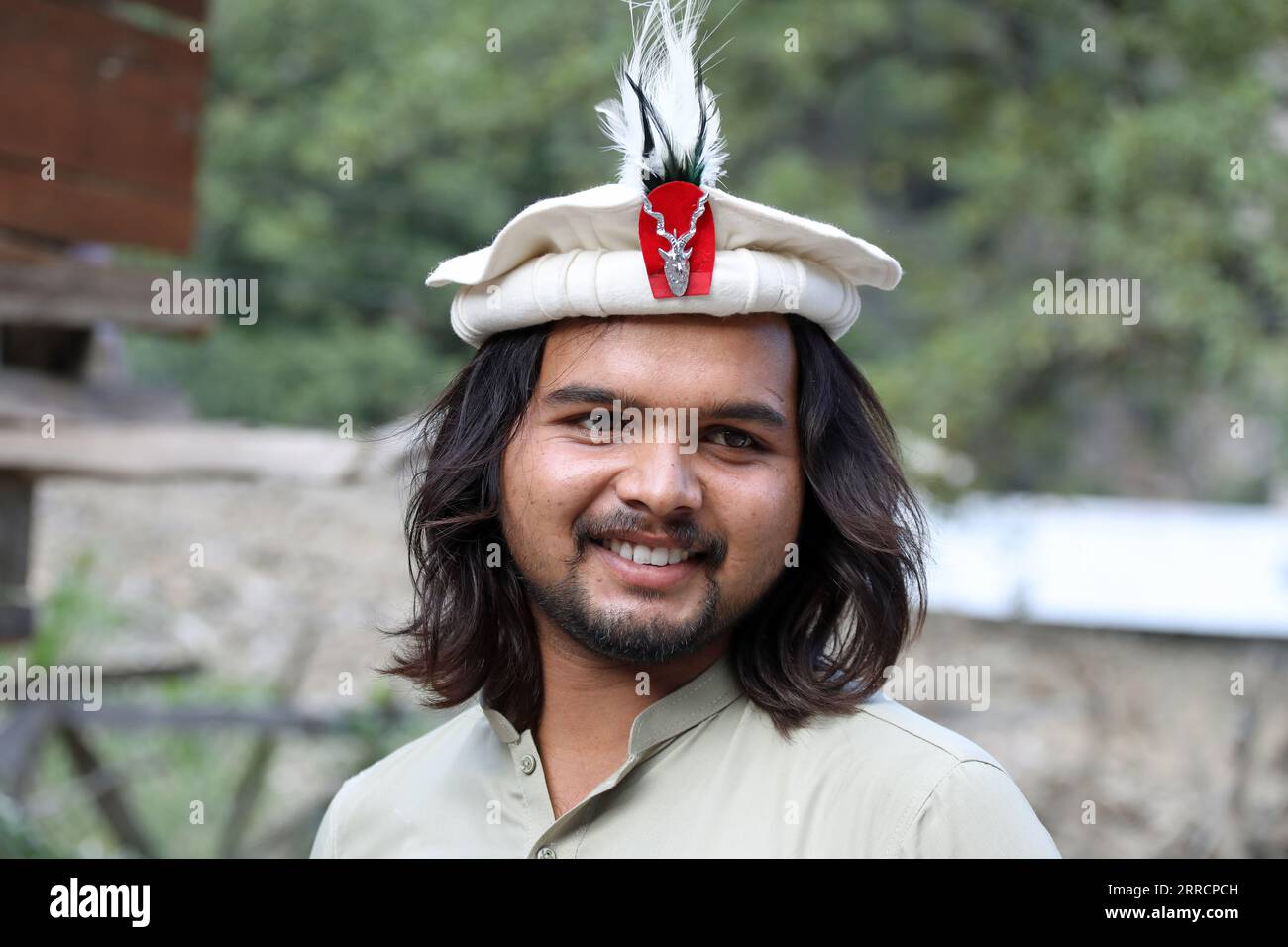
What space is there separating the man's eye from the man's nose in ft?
0.19

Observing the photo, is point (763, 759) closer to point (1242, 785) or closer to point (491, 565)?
point (491, 565)

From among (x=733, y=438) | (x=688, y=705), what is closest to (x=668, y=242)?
(x=733, y=438)

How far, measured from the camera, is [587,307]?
5.53 ft

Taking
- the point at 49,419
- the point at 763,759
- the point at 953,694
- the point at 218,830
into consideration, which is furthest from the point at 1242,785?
the point at 763,759

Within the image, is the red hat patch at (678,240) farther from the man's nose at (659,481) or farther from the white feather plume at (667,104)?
the man's nose at (659,481)

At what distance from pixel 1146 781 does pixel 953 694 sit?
166cm

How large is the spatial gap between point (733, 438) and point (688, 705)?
32cm

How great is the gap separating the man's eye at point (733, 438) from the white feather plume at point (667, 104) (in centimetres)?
29

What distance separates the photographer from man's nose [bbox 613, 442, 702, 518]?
1.58 metres

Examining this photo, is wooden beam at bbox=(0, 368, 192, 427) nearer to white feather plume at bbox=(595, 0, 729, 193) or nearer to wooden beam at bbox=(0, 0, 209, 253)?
wooden beam at bbox=(0, 0, 209, 253)

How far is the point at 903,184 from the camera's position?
43.2ft

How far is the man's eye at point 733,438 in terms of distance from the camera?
1.67 m

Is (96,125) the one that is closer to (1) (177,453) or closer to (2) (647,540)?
(1) (177,453)

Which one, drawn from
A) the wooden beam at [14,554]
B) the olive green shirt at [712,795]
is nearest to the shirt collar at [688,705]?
the olive green shirt at [712,795]
